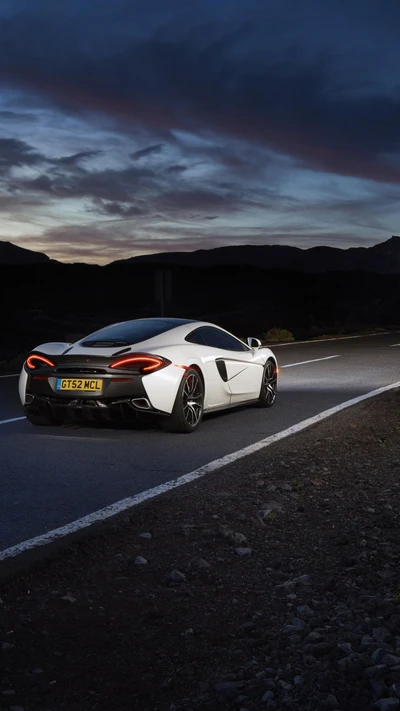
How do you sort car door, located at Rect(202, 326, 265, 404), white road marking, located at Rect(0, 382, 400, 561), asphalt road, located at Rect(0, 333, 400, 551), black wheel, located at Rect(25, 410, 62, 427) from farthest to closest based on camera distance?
car door, located at Rect(202, 326, 265, 404) < black wheel, located at Rect(25, 410, 62, 427) < asphalt road, located at Rect(0, 333, 400, 551) < white road marking, located at Rect(0, 382, 400, 561)

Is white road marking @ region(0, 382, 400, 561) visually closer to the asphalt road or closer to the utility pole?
the asphalt road

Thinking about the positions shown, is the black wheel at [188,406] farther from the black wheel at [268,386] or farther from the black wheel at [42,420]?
the black wheel at [268,386]

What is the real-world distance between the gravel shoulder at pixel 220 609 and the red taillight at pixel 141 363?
2.65m

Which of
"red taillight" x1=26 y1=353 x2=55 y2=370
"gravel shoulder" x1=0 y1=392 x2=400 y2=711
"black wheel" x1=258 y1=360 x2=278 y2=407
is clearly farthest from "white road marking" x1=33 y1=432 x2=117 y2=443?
"black wheel" x1=258 y1=360 x2=278 y2=407

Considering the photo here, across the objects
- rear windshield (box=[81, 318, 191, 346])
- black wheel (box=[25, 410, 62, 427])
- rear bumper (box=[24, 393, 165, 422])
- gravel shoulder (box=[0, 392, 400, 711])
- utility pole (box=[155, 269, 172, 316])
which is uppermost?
utility pole (box=[155, 269, 172, 316])

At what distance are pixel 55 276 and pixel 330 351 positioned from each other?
133 m

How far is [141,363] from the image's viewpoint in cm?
974

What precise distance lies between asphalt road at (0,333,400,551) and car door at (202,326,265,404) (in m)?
0.35

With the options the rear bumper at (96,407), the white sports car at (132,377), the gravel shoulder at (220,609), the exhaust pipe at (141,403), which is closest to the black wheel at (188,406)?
the white sports car at (132,377)

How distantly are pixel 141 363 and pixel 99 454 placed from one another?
1.32m

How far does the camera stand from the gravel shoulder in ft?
11.5

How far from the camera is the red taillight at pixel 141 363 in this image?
970 centimetres

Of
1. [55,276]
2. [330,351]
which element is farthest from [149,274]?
[330,351]

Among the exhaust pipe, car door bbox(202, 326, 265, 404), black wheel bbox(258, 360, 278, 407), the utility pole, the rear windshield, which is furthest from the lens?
the utility pole
